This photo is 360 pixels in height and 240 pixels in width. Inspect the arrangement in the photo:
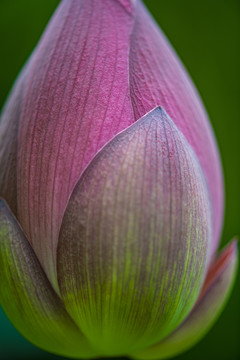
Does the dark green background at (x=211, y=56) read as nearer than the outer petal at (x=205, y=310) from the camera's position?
No

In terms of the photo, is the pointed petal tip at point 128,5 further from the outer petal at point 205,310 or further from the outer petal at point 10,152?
the outer petal at point 205,310

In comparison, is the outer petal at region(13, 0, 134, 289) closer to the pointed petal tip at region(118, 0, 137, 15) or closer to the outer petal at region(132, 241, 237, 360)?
the pointed petal tip at region(118, 0, 137, 15)

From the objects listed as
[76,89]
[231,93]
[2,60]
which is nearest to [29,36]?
[2,60]

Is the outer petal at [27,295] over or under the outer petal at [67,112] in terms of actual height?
under

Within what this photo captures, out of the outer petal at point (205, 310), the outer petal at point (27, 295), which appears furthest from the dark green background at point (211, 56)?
the outer petal at point (27, 295)

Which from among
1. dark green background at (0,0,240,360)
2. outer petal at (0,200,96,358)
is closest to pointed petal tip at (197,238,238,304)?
outer petal at (0,200,96,358)

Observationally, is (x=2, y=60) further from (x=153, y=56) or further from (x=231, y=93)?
(x=153, y=56)

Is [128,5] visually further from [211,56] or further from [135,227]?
[211,56]
